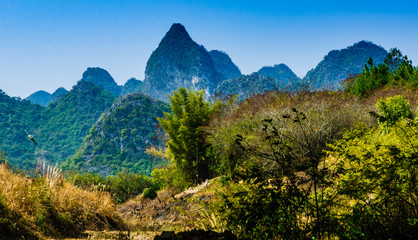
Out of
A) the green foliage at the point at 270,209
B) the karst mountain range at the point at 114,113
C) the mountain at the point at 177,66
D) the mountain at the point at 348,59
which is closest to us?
the green foliage at the point at 270,209

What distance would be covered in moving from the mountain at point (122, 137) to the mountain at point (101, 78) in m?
118

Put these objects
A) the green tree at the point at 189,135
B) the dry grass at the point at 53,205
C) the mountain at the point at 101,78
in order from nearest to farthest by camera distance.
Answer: the dry grass at the point at 53,205 → the green tree at the point at 189,135 → the mountain at the point at 101,78

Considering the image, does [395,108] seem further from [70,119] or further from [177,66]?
[177,66]

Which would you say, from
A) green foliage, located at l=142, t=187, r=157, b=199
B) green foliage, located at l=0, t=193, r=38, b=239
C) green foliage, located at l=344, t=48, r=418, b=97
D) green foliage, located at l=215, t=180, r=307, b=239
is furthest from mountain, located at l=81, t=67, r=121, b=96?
green foliage, located at l=215, t=180, r=307, b=239

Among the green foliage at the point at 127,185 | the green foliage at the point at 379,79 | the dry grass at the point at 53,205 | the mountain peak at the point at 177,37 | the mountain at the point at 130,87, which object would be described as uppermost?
the mountain peak at the point at 177,37

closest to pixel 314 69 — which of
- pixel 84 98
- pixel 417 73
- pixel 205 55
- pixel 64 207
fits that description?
pixel 205 55

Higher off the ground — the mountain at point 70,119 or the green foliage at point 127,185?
the mountain at point 70,119

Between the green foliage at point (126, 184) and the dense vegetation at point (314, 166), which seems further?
the green foliage at point (126, 184)

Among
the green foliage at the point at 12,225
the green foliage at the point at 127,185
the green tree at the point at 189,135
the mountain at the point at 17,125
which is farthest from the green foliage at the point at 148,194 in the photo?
the mountain at the point at 17,125

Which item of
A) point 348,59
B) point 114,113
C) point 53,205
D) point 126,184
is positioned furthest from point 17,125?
point 348,59

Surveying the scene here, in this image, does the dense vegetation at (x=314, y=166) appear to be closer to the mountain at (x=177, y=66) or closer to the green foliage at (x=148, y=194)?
the green foliage at (x=148, y=194)

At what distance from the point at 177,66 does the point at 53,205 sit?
17989 centimetres

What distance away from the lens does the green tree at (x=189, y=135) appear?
450 inches

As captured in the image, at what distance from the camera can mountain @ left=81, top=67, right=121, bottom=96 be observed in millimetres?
189000
